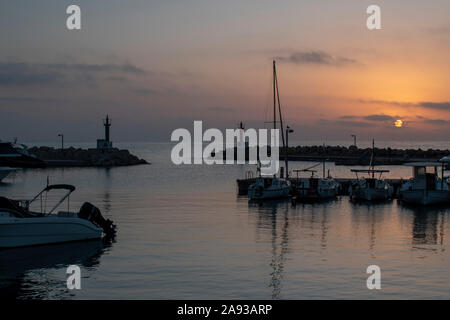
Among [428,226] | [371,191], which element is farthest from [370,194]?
[428,226]

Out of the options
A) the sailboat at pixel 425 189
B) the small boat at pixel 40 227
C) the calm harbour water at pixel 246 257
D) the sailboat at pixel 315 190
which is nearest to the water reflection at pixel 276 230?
the calm harbour water at pixel 246 257

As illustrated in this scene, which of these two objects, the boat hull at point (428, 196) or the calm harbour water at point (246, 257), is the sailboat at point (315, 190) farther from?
the boat hull at point (428, 196)

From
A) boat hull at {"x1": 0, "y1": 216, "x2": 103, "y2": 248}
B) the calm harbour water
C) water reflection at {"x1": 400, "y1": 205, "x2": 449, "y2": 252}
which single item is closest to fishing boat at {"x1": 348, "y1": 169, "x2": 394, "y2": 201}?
water reflection at {"x1": 400, "y1": 205, "x2": 449, "y2": 252}

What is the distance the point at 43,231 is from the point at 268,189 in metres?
26.8

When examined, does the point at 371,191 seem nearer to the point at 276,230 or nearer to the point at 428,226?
the point at 428,226

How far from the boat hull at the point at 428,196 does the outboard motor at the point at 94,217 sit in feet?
91.3

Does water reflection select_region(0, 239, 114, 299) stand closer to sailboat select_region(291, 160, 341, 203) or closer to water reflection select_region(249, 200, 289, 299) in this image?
water reflection select_region(249, 200, 289, 299)

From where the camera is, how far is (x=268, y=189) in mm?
49938

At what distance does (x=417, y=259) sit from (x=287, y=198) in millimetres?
27962

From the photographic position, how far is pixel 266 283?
1980 centimetres

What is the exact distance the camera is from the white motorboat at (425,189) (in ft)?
153

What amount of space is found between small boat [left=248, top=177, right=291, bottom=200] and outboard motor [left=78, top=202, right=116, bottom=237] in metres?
22.1
